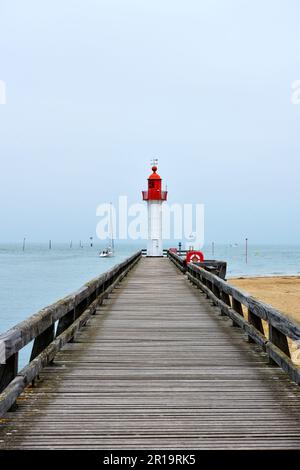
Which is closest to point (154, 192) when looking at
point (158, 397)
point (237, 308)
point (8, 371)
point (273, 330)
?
point (237, 308)

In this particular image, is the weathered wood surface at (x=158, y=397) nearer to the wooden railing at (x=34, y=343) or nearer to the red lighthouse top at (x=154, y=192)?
the wooden railing at (x=34, y=343)

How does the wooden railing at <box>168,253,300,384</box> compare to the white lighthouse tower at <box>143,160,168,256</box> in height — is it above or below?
below

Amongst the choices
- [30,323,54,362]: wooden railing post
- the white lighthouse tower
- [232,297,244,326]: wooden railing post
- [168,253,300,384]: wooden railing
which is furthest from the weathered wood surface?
the white lighthouse tower

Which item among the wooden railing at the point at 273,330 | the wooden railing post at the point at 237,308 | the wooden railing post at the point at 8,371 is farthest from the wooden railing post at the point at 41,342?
the wooden railing post at the point at 237,308

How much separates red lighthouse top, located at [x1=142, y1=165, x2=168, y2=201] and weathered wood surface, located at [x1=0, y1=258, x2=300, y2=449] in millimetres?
28788

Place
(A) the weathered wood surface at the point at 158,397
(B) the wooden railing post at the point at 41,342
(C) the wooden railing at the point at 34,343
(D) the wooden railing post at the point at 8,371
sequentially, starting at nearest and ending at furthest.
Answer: (A) the weathered wood surface at the point at 158,397
(C) the wooden railing at the point at 34,343
(D) the wooden railing post at the point at 8,371
(B) the wooden railing post at the point at 41,342

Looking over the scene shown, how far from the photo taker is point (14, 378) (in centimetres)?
454

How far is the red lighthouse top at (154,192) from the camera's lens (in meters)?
37.1

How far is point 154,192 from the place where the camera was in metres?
37.2

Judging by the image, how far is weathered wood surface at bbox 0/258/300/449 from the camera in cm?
391

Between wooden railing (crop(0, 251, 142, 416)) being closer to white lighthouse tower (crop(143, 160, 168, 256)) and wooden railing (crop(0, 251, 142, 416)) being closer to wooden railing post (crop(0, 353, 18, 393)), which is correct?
wooden railing post (crop(0, 353, 18, 393))

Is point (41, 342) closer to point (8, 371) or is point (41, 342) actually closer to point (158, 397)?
point (8, 371)

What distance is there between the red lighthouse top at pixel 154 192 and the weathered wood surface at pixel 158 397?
1133 inches

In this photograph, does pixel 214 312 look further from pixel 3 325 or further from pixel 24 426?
pixel 3 325
